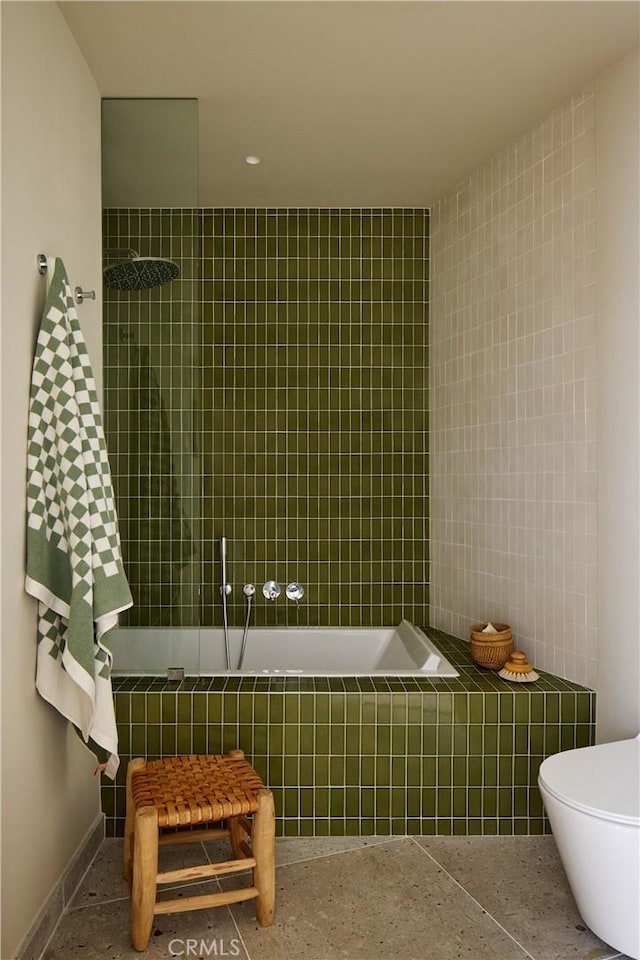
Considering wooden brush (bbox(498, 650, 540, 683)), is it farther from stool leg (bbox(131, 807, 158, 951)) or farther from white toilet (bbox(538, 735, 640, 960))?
stool leg (bbox(131, 807, 158, 951))

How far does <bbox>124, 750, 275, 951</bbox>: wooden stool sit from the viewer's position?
6.63 feet

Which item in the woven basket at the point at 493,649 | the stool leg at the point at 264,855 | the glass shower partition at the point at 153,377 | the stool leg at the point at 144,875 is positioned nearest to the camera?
the stool leg at the point at 144,875

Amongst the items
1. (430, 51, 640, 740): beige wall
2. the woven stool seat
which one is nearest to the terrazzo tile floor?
the woven stool seat

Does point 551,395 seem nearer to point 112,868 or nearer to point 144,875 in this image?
point 144,875

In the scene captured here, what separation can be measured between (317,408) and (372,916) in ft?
7.64

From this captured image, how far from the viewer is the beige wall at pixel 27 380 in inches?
72.7

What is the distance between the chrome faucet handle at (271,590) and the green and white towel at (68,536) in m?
1.67

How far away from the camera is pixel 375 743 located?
8.91ft

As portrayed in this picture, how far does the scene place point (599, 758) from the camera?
2.20 meters

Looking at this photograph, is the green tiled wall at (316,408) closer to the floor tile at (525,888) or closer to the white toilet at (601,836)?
the floor tile at (525,888)

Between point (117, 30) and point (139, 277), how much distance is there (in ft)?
2.40

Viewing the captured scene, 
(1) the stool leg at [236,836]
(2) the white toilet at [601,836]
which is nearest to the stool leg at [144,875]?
(1) the stool leg at [236,836]

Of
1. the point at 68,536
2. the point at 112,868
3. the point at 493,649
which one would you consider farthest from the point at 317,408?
the point at 112,868

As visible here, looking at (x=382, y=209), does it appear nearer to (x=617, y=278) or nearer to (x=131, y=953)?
(x=617, y=278)
